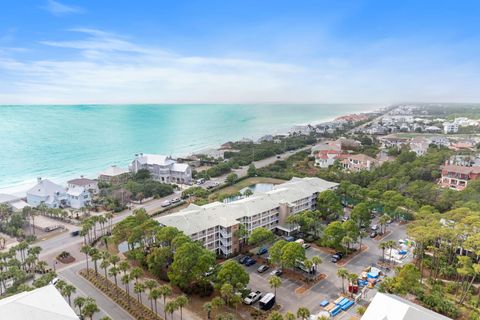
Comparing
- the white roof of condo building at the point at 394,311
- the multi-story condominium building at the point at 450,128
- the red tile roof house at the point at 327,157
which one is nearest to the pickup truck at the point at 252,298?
the white roof of condo building at the point at 394,311

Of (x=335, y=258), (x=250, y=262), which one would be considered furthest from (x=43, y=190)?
(x=335, y=258)

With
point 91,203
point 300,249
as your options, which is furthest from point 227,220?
point 91,203

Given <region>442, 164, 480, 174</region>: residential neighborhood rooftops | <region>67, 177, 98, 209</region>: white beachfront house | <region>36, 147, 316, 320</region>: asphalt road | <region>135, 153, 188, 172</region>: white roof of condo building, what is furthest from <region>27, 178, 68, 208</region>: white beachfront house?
<region>442, 164, 480, 174</region>: residential neighborhood rooftops

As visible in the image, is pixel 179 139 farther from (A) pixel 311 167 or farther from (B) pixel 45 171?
(A) pixel 311 167

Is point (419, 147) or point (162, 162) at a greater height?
point (419, 147)

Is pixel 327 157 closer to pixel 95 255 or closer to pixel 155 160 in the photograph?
pixel 155 160

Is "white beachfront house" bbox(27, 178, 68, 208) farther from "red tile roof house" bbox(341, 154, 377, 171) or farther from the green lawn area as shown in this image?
"red tile roof house" bbox(341, 154, 377, 171)
